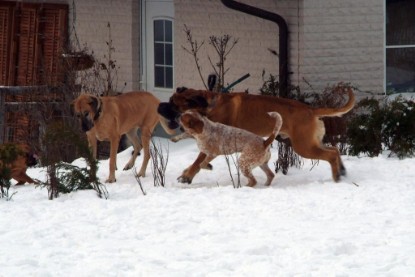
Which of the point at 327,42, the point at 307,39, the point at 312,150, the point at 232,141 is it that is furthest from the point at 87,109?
Result: the point at 327,42

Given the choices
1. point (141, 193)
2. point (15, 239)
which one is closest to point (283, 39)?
point (141, 193)

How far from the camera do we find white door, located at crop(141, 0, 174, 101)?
16984mm

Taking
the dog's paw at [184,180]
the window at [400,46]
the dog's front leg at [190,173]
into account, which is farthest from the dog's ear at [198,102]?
the window at [400,46]

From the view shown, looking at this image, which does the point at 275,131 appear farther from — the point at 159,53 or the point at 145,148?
the point at 159,53

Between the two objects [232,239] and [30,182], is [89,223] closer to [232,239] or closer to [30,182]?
[232,239]

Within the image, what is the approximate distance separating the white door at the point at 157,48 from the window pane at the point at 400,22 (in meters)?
3.92

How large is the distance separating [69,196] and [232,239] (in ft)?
7.38

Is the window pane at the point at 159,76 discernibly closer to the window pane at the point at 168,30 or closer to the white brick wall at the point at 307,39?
the window pane at the point at 168,30

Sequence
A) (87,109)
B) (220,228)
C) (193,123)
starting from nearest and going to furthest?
(220,228), (193,123), (87,109)

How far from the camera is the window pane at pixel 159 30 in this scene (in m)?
17.1

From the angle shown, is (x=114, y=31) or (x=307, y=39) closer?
(x=307, y=39)

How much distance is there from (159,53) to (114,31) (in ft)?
3.03

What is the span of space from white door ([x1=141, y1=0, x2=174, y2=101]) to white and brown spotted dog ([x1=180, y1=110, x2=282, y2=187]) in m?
7.61

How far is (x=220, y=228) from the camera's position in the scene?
7.50 m
